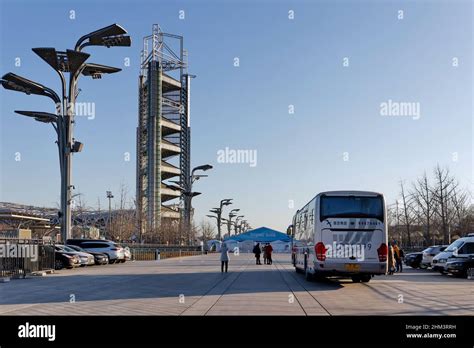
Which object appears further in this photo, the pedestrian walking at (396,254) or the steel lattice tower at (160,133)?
the steel lattice tower at (160,133)

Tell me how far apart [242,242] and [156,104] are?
87.5ft

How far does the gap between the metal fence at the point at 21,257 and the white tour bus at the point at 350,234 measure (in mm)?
12827

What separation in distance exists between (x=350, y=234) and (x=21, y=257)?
14176 mm

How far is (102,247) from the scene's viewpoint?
40.1 metres

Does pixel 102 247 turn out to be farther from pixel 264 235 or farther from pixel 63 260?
pixel 264 235

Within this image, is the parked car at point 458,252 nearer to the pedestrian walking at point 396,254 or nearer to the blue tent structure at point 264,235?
the pedestrian walking at point 396,254

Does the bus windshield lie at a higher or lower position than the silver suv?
higher

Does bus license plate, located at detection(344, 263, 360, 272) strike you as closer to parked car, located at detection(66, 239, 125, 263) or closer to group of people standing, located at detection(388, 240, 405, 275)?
group of people standing, located at detection(388, 240, 405, 275)

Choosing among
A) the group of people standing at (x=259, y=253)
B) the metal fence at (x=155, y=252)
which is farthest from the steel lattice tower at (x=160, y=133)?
the group of people standing at (x=259, y=253)

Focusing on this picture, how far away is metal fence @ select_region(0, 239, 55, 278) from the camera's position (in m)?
23.5

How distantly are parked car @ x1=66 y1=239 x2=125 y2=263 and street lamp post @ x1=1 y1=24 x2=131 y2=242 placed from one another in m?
2.56

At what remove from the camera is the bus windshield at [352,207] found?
19500mm

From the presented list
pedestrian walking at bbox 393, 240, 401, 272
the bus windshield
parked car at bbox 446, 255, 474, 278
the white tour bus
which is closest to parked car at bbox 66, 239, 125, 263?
pedestrian walking at bbox 393, 240, 401, 272
